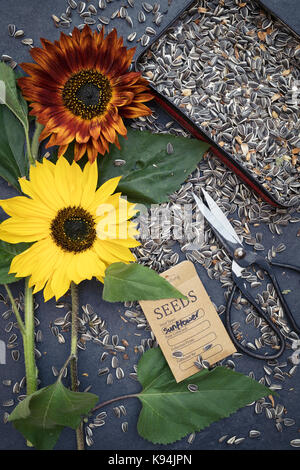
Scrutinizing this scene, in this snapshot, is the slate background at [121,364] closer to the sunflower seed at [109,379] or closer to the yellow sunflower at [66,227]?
the sunflower seed at [109,379]

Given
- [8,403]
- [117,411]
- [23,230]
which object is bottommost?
[8,403]

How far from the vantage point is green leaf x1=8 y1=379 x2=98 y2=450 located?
88cm

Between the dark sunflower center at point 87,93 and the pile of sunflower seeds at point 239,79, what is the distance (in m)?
0.12

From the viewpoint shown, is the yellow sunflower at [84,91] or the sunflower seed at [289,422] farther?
the sunflower seed at [289,422]

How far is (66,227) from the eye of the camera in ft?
2.94

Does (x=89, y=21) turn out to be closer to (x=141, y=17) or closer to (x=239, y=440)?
(x=141, y=17)

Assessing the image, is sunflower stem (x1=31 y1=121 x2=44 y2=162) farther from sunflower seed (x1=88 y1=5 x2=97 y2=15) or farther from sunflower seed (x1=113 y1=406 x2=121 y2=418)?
sunflower seed (x1=113 y1=406 x2=121 y2=418)

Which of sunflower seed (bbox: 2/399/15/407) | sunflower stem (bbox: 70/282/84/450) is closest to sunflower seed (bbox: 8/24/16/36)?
sunflower stem (bbox: 70/282/84/450)

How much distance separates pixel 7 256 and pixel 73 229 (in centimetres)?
16

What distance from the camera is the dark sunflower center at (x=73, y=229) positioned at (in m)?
0.90

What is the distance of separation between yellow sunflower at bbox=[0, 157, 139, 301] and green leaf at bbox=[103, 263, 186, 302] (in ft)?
0.06

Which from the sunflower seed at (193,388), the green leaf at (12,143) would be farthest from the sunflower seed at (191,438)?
the green leaf at (12,143)

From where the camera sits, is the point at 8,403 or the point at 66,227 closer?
the point at 66,227

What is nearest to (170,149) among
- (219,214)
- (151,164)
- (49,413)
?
(151,164)
